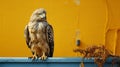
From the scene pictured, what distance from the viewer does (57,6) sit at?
5.24 m

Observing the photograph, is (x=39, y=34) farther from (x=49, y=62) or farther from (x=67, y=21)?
(x=67, y=21)

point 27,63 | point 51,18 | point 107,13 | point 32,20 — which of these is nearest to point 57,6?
point 51,18

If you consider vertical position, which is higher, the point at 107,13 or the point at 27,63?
the point at 107,13

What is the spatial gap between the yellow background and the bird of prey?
951mm

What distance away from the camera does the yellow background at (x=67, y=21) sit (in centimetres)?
523

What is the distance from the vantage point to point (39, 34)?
412 cm

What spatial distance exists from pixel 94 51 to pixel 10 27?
1.79m

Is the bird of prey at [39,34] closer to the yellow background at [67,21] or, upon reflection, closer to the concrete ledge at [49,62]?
the concrete ledge at [49,62]

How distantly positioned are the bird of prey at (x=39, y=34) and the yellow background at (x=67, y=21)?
951 millimetres

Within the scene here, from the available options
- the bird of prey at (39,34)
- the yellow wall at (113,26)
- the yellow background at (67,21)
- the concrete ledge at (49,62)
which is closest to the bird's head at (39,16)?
the bird of prey at (39,34)

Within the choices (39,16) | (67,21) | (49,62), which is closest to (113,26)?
(67,21)

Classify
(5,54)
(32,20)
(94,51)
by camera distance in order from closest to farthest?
1. (94,51)
2. (32,20)
3. (5,54)

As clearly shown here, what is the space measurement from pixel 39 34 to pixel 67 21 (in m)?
1.15

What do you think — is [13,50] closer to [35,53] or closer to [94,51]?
[35,53]
